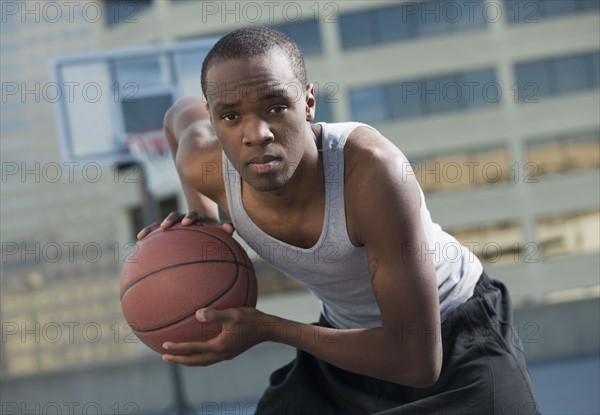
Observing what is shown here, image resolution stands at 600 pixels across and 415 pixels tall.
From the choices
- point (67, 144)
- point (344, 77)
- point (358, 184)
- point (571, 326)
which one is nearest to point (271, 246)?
point (358, 184)

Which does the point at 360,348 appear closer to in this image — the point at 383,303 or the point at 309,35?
the point at 383,303

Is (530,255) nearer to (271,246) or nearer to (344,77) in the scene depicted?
(344,77)

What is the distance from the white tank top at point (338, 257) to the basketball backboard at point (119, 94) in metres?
5.52

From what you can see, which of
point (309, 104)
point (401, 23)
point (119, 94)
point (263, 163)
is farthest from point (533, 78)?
point (263, 163)

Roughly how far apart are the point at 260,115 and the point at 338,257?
43 cm

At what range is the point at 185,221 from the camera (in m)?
2.45

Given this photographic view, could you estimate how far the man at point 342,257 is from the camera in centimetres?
202

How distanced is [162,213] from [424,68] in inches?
306

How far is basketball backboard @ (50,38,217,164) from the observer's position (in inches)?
307

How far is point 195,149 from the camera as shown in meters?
2.58

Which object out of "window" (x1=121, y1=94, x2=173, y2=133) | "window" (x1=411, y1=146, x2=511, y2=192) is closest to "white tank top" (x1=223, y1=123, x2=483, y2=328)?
"window" (x1=121, y1=94, x2=173, y2=133)

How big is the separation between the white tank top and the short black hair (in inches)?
8.9

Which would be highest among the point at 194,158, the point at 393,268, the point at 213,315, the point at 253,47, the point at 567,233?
the point at 253,47

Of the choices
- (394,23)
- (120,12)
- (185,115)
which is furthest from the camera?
(120,12)
